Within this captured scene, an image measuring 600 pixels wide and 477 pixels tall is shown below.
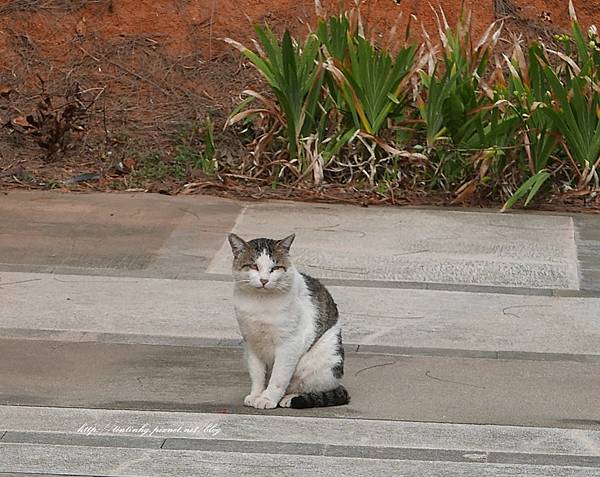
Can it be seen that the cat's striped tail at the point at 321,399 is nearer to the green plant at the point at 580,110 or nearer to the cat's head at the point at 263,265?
the cat's head at the point at 263,265

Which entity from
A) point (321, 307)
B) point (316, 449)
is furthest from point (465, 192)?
point (316, 449)

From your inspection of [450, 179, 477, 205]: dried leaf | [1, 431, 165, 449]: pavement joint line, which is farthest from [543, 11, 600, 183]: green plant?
[1, 431, 165, 449]: pavement joint line

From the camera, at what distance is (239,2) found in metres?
14.2

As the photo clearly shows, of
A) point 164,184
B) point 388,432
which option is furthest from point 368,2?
point 388,432

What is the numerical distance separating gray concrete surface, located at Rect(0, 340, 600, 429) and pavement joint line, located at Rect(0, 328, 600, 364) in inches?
2.8

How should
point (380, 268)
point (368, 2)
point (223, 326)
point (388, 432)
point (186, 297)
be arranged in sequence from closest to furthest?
point (388, 432) → point (223, 326) → point (186, 297) → point (380, 268) → point (368, 2)

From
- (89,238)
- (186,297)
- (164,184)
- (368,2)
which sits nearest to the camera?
(186,297)

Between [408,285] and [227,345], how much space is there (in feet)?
5.70

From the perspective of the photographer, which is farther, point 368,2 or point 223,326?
point 368,2

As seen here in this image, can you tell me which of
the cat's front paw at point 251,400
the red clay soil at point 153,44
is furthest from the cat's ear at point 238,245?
the red clay soil at point 153,44

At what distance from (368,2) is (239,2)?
1538mm

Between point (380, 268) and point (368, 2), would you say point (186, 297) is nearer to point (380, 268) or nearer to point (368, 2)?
point (380, 268)

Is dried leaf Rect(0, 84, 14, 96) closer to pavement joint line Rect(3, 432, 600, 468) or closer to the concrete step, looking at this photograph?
the concrete step

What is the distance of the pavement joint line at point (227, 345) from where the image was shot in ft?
22.9
